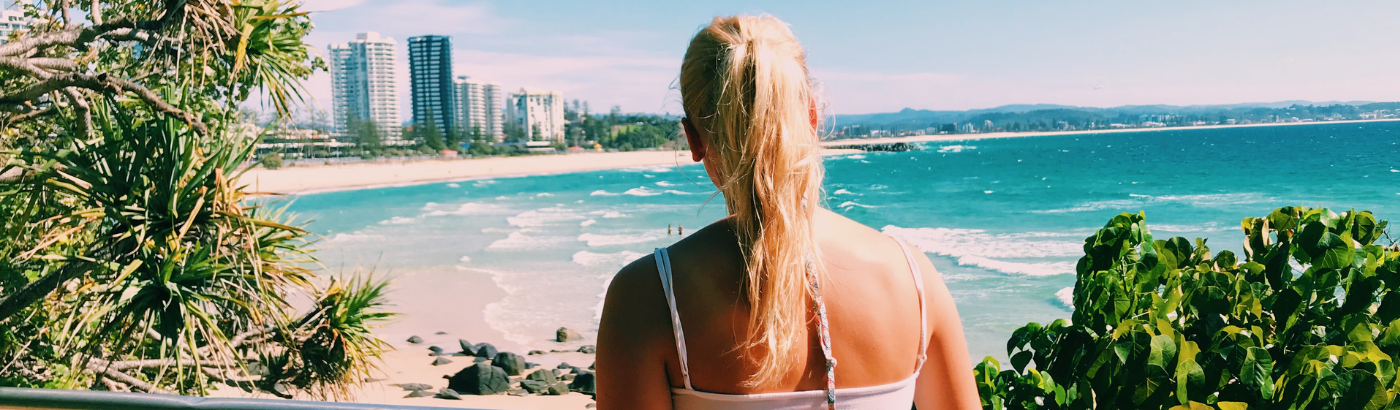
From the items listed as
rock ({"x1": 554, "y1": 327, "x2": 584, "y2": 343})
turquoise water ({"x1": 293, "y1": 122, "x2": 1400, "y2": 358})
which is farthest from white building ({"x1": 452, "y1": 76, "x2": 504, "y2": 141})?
rock ({"x1": 554, "y1": 327, "x2": 584, "y2": 343})

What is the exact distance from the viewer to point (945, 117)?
444ft

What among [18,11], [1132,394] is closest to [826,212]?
[1132,394]

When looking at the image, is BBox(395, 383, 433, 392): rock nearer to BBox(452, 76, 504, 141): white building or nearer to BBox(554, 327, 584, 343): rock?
BBox(554, 327, 584, 343): rock

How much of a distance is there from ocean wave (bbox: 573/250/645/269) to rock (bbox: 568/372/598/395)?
10813mm

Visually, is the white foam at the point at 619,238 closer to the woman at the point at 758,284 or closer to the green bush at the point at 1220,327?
the green bush at the point at 1220,327

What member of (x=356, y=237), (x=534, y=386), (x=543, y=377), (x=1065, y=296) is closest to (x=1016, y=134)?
(x=356, y=237)

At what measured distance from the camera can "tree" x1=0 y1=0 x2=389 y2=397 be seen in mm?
3705

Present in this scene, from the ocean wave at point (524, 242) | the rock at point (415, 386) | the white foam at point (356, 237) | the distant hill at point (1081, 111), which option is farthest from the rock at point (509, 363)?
the distant hill at point (1081, 111)

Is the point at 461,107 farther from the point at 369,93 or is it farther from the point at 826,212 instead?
the point at 826,212

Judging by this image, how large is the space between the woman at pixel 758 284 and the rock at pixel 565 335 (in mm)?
13989

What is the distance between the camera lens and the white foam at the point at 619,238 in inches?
1117

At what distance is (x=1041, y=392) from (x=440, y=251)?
2636 centimetres

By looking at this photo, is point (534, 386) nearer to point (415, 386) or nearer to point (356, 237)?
point (415, 386)

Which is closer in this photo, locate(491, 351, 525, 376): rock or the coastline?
locate(491, 351, 525, 376): rock
